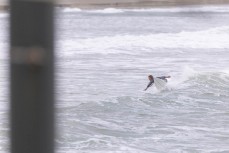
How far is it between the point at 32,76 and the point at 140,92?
14.5 meters

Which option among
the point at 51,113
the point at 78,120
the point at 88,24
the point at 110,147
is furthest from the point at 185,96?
the point at 88,24

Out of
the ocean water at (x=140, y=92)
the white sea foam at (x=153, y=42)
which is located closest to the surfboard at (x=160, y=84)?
the ocean water at (x=140, y=92)

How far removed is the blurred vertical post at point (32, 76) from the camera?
1178 millimetres

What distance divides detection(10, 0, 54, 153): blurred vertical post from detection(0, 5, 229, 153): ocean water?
0.08 ft

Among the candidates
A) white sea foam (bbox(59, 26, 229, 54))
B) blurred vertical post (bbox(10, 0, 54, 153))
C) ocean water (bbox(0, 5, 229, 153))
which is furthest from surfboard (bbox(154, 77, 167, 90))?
blurred vertical post (bbox(10, 0, 54, 153))

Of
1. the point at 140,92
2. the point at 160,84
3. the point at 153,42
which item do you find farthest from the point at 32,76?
the point at 153,42

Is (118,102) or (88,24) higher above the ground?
(88,24)

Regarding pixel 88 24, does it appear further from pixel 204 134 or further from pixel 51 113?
pixel 51 113

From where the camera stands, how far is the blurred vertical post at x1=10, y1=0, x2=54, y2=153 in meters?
1.18

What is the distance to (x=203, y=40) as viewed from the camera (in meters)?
30.8

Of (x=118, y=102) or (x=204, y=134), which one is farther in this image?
(x=118, y=102)

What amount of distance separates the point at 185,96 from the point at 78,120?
11.9ft

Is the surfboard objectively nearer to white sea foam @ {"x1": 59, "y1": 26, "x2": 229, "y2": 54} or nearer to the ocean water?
the ocean water

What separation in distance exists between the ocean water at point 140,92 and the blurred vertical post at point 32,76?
0.03 m
